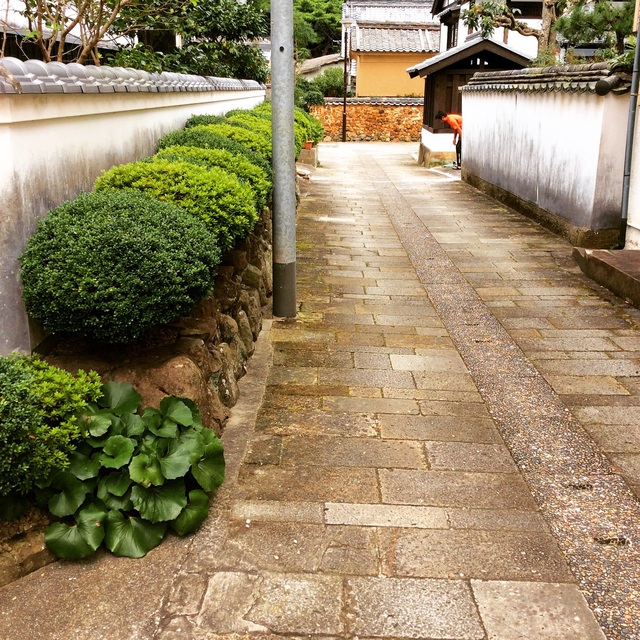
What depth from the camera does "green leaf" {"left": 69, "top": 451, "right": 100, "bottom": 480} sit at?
3.50m

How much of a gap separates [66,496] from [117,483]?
244mm

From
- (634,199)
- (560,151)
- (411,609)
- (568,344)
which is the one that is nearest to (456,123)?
(560,151)

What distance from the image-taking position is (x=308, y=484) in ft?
13.7

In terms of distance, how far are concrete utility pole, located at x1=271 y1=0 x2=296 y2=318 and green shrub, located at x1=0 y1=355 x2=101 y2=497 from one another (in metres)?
3.58

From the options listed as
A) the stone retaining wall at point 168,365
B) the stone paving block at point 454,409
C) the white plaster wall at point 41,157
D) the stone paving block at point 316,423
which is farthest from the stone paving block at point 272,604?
the stone paving block at point 454,409

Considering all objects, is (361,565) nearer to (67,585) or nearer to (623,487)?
(67,585)

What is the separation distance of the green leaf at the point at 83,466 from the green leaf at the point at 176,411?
1.57ft

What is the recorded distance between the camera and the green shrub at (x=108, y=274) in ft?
12.3

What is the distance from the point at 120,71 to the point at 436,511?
4303 mm

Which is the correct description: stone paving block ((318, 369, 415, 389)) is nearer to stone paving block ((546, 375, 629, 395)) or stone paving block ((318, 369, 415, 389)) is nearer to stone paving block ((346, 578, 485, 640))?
stone paving block ((546, 375, 629, 395))

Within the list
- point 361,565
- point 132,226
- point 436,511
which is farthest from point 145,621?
point 132,226

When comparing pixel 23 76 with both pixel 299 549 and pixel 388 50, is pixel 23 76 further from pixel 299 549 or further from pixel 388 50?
pixel 388 50

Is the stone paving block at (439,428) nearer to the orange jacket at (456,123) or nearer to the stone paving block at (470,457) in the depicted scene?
the stone paving block at (470,457)

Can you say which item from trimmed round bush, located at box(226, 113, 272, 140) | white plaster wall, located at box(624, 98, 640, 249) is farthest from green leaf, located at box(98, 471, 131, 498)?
white plaster wall, located at box(624, 98, 640, 249)
